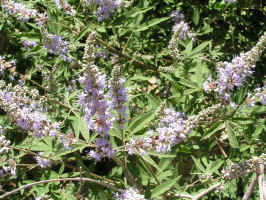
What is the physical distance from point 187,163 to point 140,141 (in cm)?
178

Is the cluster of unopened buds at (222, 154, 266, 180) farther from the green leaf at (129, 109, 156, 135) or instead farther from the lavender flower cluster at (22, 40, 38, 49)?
the lavender flower cluster at (22, 40, 38, 49)

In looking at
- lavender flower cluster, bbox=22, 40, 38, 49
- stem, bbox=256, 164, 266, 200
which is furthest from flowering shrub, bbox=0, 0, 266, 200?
lavender flower cluster, bbox=22, 40, 38, 49

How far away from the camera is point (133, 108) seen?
3.32m

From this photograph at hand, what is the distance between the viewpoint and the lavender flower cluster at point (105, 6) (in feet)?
9.89

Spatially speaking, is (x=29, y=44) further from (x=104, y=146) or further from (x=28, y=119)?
(x=104, y=146)

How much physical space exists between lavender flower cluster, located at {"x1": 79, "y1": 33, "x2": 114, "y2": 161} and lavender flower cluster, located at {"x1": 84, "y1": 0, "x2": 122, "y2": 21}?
1.49 m

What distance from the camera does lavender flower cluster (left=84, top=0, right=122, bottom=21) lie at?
301 centimetres

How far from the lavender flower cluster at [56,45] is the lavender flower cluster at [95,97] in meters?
1.24

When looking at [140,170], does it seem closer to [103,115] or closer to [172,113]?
[172,113]

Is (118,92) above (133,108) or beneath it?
above

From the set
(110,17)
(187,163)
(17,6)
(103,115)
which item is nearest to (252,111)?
(187,163)

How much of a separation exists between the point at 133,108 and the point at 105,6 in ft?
4.03

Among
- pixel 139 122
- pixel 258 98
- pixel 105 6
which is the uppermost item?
pixel 105 6

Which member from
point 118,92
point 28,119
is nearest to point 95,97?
point 118,92
